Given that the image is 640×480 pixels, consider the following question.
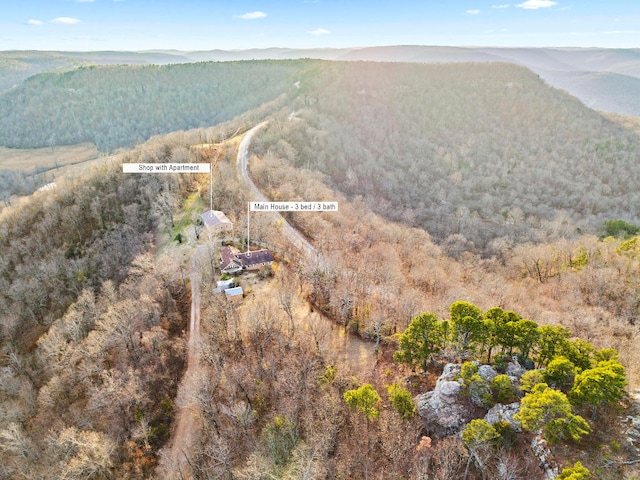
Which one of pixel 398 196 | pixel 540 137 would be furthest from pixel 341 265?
pixel 540 137

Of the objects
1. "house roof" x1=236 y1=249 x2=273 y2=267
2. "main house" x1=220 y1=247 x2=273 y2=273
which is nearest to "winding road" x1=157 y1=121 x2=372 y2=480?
"main house" x1=220 y1=247 x2=273 y2=273

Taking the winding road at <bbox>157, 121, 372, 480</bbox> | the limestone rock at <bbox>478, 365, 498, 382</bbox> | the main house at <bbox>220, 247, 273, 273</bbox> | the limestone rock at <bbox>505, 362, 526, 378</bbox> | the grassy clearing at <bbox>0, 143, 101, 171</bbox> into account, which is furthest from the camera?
the grassy clearing at <bbox>0, 143, 101, 171</bbox>

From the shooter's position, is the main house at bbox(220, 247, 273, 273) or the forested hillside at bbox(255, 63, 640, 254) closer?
the main house at bbox(220, 247, 273, 273)

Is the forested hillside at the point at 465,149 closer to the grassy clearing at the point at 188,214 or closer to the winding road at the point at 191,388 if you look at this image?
the grassy clearing at the point at 188,214

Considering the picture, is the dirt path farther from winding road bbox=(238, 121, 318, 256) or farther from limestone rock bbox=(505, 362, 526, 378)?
limestone rock bbox=(505, 362, 526, 378)

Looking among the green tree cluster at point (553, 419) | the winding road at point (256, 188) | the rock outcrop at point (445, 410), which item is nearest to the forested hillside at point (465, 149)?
the winding road at point (256, 188)
